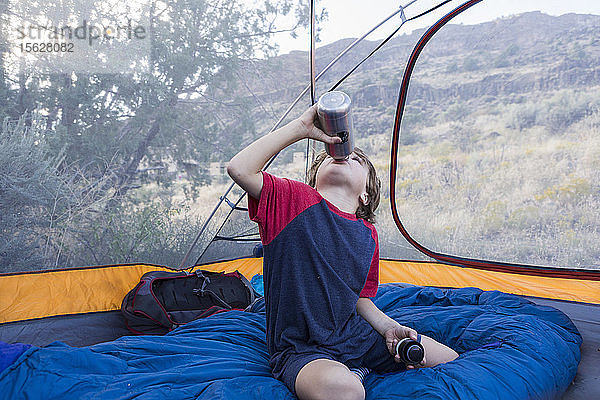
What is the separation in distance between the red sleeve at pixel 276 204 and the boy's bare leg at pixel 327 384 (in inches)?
11.5

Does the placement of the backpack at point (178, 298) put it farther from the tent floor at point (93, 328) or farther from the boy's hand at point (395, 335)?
the boy's hand at point (395, 335)

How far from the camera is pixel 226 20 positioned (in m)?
2.65

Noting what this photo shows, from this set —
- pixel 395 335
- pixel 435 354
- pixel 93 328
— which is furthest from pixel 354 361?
pixel 93 328

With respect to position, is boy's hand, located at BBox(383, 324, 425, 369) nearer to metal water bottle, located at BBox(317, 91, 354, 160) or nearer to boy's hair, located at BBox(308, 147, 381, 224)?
boy's hair, located at BBox(308, 147, 381, 224)

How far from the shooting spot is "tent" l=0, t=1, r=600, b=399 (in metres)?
1.63

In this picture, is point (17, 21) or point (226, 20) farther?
point (226, 20)

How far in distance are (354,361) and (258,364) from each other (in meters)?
0.24

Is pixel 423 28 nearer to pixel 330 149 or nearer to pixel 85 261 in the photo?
pixel 330 149

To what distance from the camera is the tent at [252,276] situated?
5.34ft

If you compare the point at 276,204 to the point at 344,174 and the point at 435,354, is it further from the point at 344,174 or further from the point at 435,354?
the point at 435,354

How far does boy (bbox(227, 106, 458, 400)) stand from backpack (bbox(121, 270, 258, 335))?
2.49 feet

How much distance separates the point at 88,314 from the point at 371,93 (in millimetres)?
1656

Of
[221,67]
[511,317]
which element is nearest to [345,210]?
[511,317]

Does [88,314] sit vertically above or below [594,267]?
below
